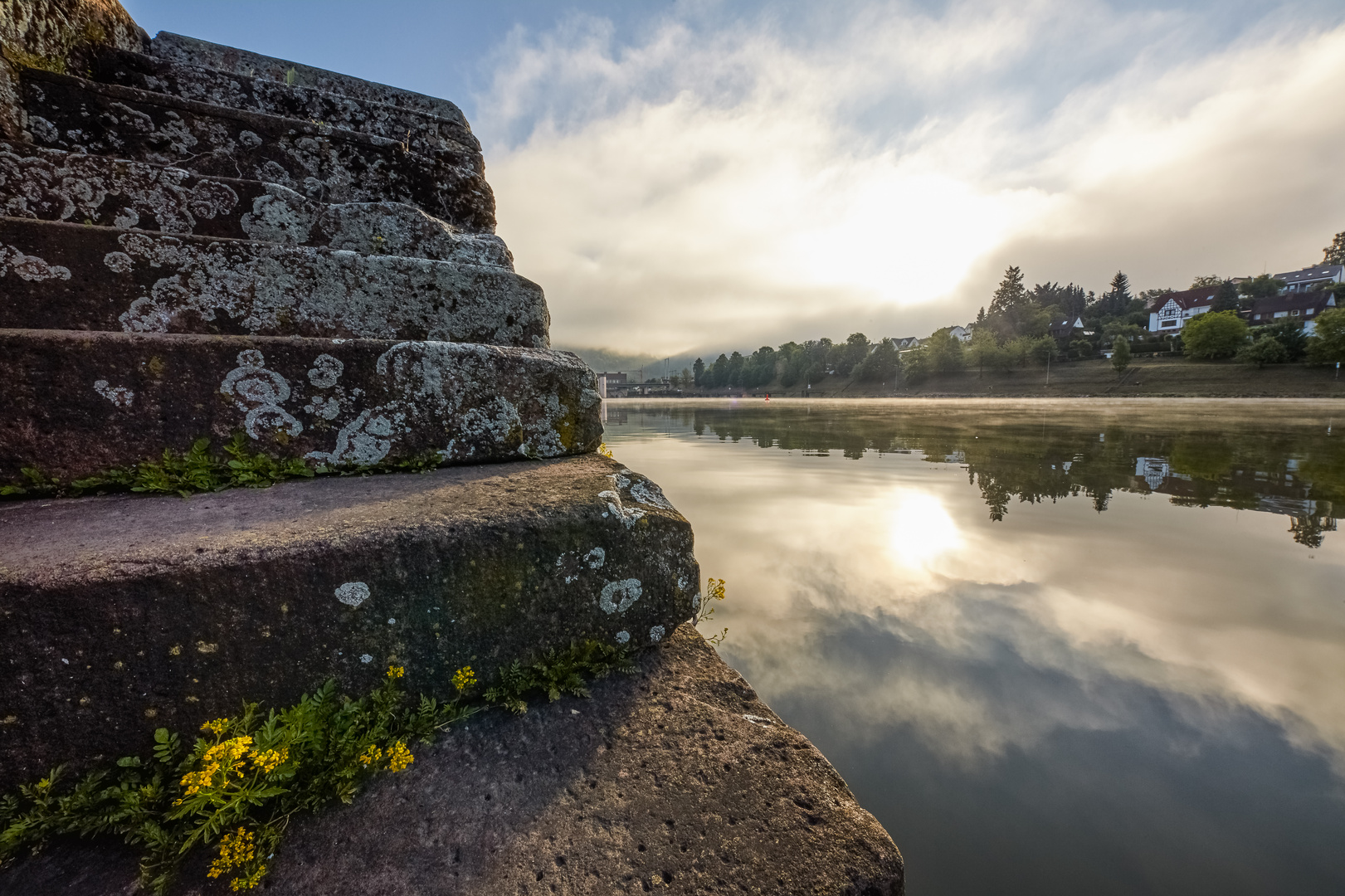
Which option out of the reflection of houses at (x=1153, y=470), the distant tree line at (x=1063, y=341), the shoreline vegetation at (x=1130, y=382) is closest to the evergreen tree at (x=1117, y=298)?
the distant tree line at (x=1063, y=341)

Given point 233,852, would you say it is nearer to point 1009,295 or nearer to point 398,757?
point 398,757

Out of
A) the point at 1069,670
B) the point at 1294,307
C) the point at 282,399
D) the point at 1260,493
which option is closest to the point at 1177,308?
the point at 1294,307

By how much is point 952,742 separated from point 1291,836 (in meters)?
1.10

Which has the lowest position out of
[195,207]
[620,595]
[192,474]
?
[620,595]

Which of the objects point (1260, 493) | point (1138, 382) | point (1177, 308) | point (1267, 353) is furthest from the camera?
point (1177, 308)

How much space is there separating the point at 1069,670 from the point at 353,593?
345 centimetres

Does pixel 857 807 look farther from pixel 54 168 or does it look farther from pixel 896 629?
pixel 54 168

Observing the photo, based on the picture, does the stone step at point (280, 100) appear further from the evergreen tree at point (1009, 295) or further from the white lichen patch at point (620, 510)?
the evergreen tree at point (1009, 295)

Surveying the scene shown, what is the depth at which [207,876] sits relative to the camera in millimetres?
967

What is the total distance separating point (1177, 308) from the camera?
88.9m

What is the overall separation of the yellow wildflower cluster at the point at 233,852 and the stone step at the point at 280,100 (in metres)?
4.01

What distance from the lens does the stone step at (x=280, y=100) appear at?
304cm

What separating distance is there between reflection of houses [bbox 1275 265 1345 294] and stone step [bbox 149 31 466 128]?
434 feet

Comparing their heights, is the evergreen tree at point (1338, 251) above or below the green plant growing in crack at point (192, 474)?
above
